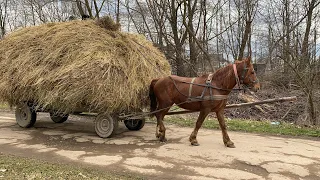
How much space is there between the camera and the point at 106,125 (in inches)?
327

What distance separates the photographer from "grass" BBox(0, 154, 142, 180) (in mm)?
5039

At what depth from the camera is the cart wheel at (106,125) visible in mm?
8148

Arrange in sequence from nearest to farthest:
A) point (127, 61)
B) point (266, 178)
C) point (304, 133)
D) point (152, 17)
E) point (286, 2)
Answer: point (266, 178)
point (127, 61)
point (304, 133)
point (286, 2)
point (152, 17)

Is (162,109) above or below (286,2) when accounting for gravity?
below

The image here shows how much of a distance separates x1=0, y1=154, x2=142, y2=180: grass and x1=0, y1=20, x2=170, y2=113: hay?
1.95 metres

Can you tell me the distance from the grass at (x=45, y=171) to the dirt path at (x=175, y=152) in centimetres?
44

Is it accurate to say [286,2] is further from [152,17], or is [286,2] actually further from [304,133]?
[304,133]

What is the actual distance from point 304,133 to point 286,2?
44.5 ft

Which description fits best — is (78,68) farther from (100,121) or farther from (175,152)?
(175,152)

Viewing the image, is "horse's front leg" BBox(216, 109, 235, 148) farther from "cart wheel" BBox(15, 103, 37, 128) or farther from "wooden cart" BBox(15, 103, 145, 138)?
"cart wheel" BBox(15, 103, 37, 128)

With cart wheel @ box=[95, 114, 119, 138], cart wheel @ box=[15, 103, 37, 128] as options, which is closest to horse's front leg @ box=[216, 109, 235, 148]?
cart wheel @ box=[95, 114, 119, 138]

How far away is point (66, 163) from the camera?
20.2 feet

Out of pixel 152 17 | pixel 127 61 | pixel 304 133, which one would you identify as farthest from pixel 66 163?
pixel 152 17

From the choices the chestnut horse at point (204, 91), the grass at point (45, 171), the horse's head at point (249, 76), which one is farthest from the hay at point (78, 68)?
the horse's head at point (249, 76)
